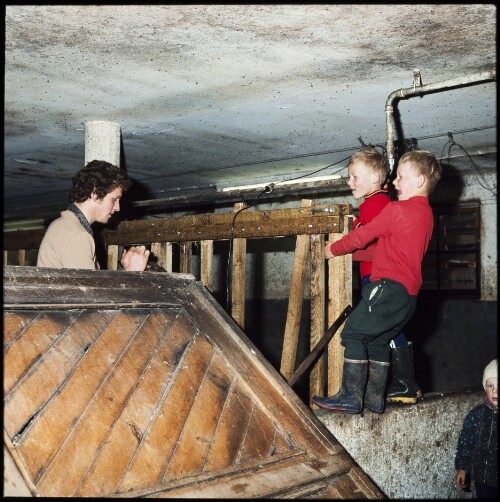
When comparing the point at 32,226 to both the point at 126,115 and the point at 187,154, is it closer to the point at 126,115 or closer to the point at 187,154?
the point at 187,154

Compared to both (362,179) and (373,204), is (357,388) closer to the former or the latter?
(373,204)

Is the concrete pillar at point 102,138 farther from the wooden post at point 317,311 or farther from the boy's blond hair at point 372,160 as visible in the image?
the boy's blond hair at point 372,160

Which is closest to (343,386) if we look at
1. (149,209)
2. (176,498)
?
(176,498)

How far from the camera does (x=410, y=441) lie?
421 cm

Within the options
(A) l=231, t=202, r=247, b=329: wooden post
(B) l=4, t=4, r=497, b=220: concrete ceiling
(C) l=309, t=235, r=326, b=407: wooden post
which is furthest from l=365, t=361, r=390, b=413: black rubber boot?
(B) l=4, t=4, r=497, b=220: concrete ceiling

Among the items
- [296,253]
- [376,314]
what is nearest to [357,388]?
[376,314]

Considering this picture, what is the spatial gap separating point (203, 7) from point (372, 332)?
232cm

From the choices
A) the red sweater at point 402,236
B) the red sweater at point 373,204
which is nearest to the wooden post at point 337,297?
Answer: the red sweater at point 373,204

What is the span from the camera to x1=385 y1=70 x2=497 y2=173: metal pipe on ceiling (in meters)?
4.68

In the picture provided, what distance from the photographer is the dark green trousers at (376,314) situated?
3.46m

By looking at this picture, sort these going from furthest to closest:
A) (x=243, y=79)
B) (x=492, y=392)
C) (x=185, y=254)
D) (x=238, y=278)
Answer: (x=185, y=254) → (x=243, y=79) → (x=238, y=278) → (x=492, y=392)

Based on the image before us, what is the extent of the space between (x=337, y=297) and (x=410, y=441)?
4.01ft

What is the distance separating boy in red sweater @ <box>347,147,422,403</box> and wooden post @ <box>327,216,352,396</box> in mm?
95

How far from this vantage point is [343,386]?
364 centimetres
